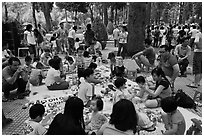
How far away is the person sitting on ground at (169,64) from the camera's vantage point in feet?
18.3

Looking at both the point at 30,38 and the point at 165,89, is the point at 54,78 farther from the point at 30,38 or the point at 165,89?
the point at 30,38

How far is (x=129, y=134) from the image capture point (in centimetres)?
245

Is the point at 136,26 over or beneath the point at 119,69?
over

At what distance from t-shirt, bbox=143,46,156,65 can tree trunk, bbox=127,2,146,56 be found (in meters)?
1.66

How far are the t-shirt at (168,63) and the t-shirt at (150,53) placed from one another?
1232mm

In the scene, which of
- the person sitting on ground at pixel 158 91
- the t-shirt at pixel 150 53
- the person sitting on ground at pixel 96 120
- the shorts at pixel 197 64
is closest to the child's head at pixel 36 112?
the person sitting on ground at pixel 96 120

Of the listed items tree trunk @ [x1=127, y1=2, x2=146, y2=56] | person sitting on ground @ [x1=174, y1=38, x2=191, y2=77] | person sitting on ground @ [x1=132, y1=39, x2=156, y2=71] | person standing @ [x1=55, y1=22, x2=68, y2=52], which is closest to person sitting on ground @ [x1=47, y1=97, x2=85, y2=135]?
person sitting on ground @ [x1=132, y1=39, x2=156, y2=71]

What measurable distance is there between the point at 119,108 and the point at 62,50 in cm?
871

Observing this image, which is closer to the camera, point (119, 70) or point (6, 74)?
point (6, 74)

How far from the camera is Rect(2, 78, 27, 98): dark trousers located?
5070 millimetres

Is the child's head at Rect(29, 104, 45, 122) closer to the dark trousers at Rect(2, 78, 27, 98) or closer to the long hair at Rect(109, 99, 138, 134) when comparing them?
the long hair at Rect(109, 99, 138, 134)

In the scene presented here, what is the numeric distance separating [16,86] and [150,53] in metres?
3.66

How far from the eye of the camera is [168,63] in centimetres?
564

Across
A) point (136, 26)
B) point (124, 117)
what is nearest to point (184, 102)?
point (124, 117)
